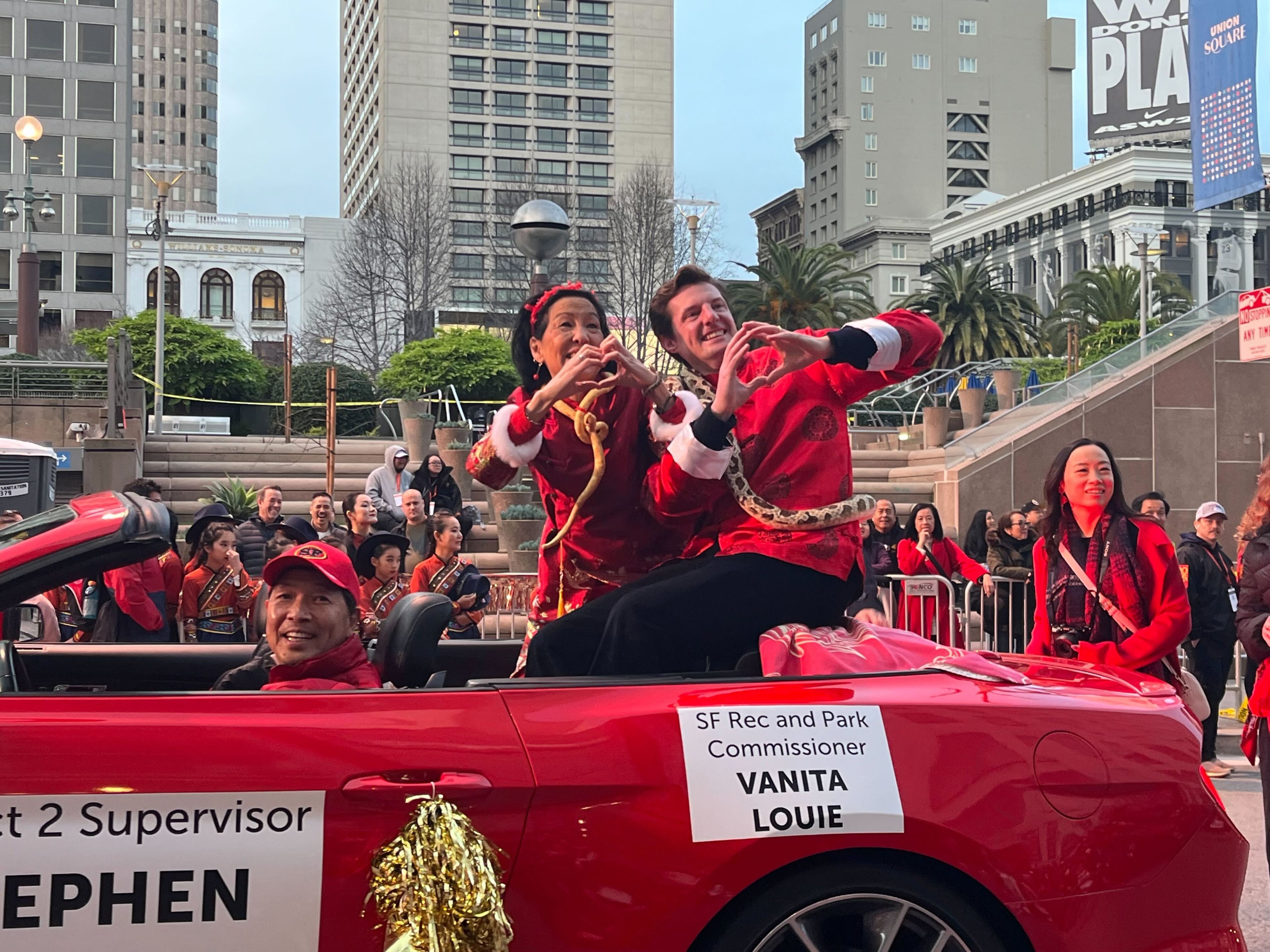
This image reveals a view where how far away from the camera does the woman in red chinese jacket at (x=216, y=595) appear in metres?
8.02

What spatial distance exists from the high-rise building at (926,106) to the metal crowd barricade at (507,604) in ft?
345

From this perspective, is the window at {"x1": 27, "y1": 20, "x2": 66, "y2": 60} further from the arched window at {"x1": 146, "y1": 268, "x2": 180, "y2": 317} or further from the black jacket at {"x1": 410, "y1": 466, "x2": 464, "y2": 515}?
the black jacket at {"x1": 410, "y1": 466, "x2": 464, "y2": 515}

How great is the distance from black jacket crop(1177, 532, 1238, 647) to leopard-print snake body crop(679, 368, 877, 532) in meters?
5.43

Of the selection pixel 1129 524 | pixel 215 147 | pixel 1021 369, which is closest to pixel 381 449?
pixel 1129 524

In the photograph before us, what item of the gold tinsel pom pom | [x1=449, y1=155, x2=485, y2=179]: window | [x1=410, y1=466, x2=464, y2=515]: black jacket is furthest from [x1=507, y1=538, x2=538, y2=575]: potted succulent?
[x1=449, y1=155, x2=485, y2=179]: window

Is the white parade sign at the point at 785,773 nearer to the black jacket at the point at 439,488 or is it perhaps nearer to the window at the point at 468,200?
the black jacket at the point at 439,488

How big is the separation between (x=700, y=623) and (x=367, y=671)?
88cm

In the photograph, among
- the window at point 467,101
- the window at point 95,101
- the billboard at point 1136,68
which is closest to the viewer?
the window at point 95,101

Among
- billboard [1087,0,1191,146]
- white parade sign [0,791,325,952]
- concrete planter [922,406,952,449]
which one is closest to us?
white parade sign [0,791,325,952]

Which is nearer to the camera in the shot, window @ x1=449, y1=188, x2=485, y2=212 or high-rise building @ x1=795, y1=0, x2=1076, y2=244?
window @ x1=449, y1=188, x2=485, y2=212

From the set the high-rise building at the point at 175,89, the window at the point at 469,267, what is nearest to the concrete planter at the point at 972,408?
the window at the point at 469,267

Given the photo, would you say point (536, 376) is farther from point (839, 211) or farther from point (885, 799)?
point (839, 211)

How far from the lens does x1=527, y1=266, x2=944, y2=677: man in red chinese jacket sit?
3.53 m

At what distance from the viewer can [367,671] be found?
3479mm
